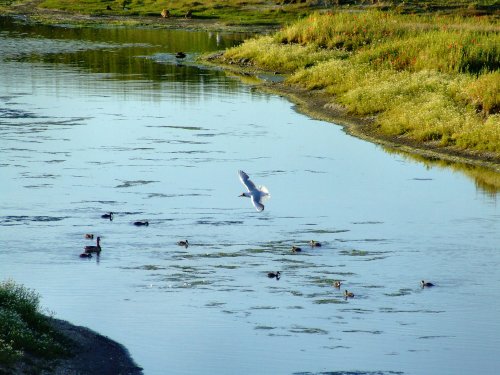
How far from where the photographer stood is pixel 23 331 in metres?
11.9

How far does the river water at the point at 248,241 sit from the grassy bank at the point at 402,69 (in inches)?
63.4

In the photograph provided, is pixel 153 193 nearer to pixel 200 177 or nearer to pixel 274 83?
pixel 200 177

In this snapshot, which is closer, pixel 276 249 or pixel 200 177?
pixel 276 249

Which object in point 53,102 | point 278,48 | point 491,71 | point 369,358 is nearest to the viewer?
point 369,358

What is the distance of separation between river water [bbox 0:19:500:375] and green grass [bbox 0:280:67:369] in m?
1.01

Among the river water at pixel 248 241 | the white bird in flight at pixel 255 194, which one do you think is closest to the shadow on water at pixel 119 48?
the river water at pixel 248 241

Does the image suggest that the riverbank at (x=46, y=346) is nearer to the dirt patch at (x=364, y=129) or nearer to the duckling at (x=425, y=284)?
the duckling at (x=425, y=284)

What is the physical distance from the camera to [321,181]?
23938 millimetres

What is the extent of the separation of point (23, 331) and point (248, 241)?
6.88m

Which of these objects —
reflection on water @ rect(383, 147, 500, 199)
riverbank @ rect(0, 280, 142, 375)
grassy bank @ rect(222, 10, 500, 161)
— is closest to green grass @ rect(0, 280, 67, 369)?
riverbank @ rect(0, 280, 142, 375)

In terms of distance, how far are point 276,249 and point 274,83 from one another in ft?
80.8

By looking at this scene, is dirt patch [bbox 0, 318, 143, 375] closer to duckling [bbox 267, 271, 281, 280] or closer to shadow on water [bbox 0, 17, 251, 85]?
duckling [bbox 267, 271, 281, 280]

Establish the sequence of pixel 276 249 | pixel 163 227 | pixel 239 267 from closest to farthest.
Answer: pixel 239 267, pixel 276 249, pixel 163 227

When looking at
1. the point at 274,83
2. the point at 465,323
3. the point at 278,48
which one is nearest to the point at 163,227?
the point at 465,323
